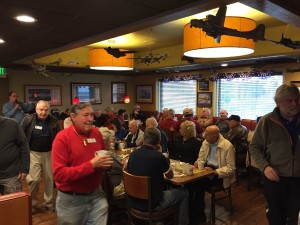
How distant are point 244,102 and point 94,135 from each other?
21.0 feet

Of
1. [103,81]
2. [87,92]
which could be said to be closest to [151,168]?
[87,92]

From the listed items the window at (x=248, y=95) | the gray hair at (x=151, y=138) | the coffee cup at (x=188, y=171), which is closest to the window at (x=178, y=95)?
the window at (x=248, y=95)

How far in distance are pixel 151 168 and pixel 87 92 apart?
24.3ft

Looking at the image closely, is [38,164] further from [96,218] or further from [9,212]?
[9,212]

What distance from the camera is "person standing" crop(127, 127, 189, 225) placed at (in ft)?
8.33

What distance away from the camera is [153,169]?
8.30 ft

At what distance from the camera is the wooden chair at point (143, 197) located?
8.13 ft

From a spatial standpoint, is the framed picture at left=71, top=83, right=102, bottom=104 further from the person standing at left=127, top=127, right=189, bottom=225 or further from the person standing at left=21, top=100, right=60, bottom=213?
the person standing at left=127, top=127, right=189, bottom=225

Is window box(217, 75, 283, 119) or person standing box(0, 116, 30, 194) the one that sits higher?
window box(217, 75, 283, 119)

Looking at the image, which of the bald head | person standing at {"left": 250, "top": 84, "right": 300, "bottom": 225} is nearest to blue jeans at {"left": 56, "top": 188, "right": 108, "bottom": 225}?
person standing at {"left": 250, "top": 84, "right": 300, "bottom": 225}

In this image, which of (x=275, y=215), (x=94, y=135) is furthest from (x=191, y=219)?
(x=94, y=135)

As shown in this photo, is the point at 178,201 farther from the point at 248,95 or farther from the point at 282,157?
the point at 248,95

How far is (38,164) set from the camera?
3.60 meters

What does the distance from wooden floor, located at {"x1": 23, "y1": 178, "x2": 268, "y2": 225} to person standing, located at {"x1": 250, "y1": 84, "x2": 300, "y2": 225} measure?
1.40 meters
